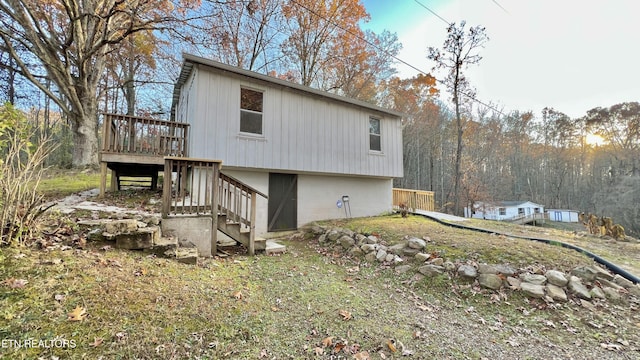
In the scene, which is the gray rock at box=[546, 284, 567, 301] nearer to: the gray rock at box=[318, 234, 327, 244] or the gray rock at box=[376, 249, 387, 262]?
the gray rock at box=[376, 249, 387, 262]

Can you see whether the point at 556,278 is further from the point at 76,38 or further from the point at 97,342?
the point at 76,38

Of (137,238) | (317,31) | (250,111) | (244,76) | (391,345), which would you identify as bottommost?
(391,345)

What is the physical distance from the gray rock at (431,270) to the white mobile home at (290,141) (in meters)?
4.85

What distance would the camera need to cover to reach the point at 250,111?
7617 millimetres

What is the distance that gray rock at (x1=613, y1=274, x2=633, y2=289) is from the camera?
3968 mm

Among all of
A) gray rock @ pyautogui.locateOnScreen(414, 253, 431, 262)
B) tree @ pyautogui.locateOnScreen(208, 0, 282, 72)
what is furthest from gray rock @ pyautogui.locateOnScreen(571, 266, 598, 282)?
tree @ pyautogui.locateOnScreen(208, 0, 282, 72)

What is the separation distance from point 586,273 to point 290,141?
23.6 ft

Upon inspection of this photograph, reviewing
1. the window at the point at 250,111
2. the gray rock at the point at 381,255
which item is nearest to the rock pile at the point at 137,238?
the gray rock at the point at 381,255

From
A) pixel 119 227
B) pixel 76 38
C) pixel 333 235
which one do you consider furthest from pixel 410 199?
pixel 76 38

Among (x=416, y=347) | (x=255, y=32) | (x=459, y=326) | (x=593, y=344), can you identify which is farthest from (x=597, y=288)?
(x=255, y=32)

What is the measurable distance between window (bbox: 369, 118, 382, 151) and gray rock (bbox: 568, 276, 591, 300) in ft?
23.3

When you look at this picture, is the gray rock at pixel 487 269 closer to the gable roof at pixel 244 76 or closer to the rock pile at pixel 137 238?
the rock pile at pixel 137 238

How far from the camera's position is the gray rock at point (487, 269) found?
169 inches

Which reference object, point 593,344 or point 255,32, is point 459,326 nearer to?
point 593,344
